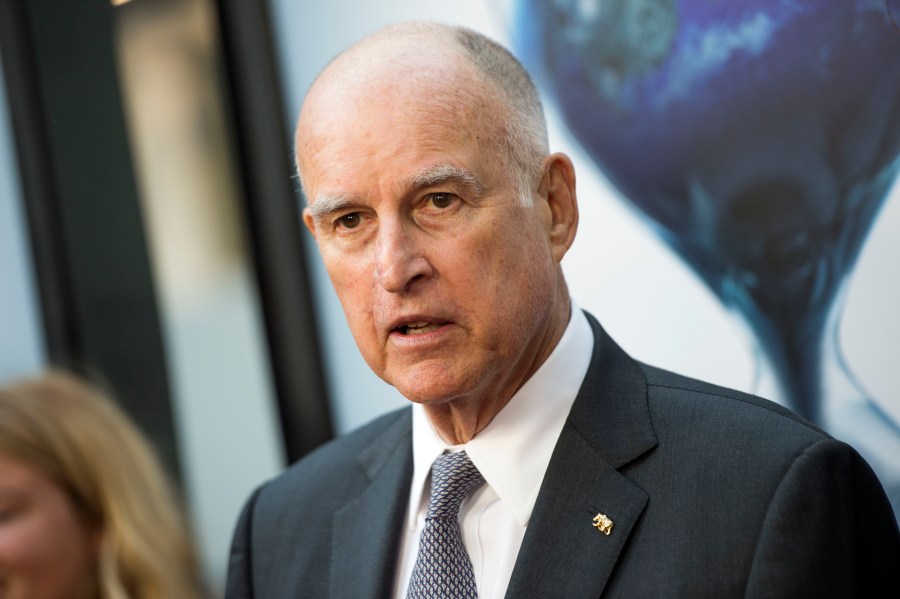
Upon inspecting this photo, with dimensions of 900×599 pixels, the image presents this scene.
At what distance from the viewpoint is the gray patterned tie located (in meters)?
1.77

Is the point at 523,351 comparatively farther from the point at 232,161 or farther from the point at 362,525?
the point at 232,161

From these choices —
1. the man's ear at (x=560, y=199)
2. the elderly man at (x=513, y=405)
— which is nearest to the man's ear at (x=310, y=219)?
the elderly man at (x=513, y=405)

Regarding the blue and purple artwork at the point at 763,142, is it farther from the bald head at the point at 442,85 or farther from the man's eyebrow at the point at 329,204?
the man's eyebrow at the point at 329,204

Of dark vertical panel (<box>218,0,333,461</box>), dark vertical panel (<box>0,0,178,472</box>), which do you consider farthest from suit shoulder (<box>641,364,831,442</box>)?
dark vertical panel (<box>0,0,178,472</box>)

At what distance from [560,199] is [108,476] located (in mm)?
1373

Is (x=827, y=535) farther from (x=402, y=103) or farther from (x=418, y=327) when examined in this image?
(x=402, y=103)

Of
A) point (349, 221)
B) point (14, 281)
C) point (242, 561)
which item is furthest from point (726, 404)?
point (14, 281)

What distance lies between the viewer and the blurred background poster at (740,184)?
1.91 meters

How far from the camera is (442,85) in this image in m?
1.74

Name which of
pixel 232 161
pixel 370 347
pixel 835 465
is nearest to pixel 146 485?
pixel 232 161

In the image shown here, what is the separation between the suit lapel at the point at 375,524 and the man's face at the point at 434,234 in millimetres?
304

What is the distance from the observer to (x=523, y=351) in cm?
181

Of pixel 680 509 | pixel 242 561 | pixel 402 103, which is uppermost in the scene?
pixel 402 103

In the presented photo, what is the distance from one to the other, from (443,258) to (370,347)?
0.21m
